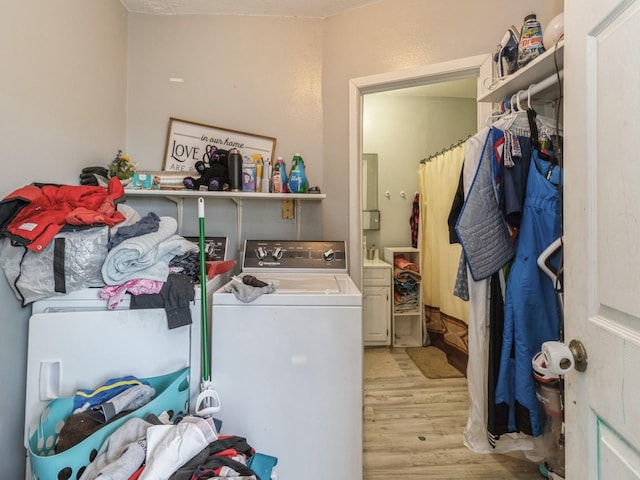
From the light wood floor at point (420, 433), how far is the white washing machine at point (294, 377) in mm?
560

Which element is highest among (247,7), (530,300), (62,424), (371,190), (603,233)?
(247,7)

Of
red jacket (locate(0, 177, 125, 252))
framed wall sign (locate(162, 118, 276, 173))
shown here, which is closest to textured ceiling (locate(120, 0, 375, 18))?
framed wall sign (locate(162, 118, 276, 173))

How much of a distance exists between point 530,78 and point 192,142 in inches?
73.3

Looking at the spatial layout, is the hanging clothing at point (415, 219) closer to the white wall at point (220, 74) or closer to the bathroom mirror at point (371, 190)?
the bathroom mirror at point (371, 190)

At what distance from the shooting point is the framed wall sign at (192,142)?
2027 mm

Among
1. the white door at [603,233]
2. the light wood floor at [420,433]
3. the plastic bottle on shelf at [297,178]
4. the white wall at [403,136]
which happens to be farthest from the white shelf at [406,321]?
the white door at [603,233]

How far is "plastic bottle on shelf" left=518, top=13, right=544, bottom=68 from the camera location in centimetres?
127

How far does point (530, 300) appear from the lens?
1.31 metres

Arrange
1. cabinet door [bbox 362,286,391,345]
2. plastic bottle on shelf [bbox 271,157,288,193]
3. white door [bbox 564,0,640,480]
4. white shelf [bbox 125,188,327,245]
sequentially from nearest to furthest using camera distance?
white door [bbox 564,0,640,480], white shelf [bbox 125,188,327,245], plastic bottle on shelf [bbox 271,157,288,193], cabinet door [bbox 362,286,391,345]

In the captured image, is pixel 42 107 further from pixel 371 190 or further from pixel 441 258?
pixel 441 258

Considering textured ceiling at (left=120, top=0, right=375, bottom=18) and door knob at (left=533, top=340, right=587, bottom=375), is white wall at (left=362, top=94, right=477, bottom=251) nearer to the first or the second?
textured ceiling at (left=120, top=0, right=375, bottom=18)

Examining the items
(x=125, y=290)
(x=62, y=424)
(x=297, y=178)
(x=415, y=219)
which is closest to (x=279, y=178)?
(x=297, y=178)

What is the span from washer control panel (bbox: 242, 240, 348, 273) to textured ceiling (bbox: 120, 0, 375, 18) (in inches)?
57.7

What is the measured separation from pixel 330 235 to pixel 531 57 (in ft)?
4.35
